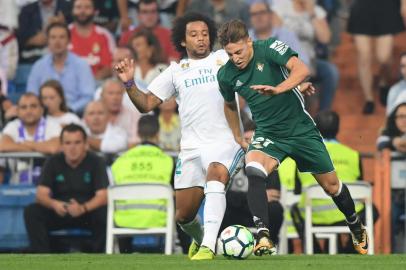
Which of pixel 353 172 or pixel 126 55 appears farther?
pixel 126 55

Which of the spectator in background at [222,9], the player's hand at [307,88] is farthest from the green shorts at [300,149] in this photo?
the spectator in background at [222,9]

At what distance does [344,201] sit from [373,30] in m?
7.63

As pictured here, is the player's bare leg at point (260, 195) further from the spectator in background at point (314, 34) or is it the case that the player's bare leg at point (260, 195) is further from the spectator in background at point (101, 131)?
the spectator in background at point (314, 34)

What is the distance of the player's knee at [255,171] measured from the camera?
493 inches

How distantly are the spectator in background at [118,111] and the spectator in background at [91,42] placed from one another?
1.42 metres

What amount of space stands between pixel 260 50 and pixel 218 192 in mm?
1301

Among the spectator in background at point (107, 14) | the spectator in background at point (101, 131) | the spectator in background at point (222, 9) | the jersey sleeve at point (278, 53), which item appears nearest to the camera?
the jersey sleeve at point (278, 53)

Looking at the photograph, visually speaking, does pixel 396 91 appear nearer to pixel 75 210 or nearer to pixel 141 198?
pixel 141 198

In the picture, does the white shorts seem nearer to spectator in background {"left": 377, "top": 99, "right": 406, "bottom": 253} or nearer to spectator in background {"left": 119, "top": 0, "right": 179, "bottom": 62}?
spectator in background {"left": 377, "top": 99, "right": 406, "bottom": 253}

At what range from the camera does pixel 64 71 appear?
64.9ft

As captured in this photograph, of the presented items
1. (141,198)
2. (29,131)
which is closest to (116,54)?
(29,131)

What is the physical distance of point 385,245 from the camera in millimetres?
16891

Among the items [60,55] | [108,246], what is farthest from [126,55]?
[108,246]

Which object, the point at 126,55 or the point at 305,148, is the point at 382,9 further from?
the point at 305,148
